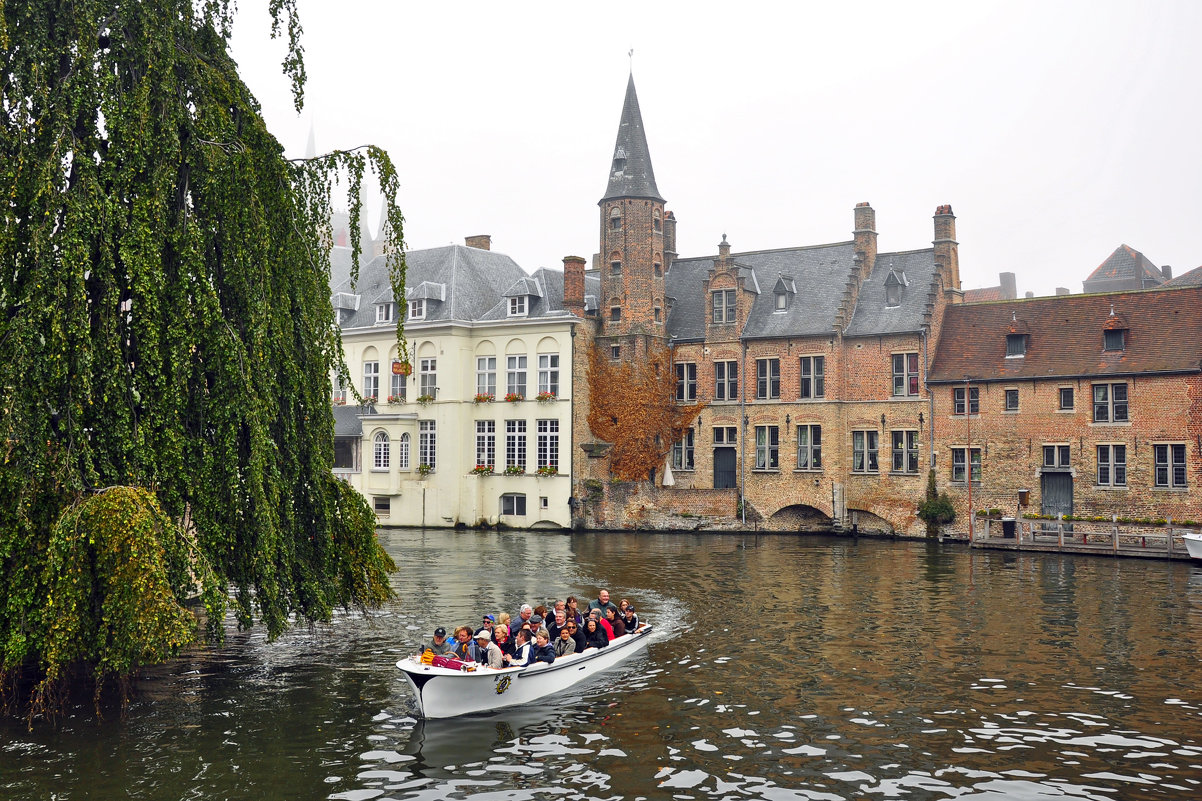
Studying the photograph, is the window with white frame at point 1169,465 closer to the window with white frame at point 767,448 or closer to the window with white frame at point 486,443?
the window with white frame at point 767,448

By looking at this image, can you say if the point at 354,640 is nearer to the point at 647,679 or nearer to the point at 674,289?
the point at 647,679

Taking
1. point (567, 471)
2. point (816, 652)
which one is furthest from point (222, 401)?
Result: point (567, 471)

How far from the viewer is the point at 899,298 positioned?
1768 inches

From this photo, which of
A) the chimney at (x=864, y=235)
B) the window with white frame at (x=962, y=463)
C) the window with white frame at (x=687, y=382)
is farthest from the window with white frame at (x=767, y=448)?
the chimney at (x=864, y=235)

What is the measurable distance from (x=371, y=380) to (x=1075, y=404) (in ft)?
103

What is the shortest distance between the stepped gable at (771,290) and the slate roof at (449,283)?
28.7ft

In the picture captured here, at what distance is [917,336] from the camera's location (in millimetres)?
43438

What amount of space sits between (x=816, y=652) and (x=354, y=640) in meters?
9.50

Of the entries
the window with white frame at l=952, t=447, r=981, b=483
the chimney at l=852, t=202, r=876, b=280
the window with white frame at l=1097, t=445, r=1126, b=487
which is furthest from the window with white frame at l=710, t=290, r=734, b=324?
the window with white frame at l=1097, t=445, r=1126, b=487

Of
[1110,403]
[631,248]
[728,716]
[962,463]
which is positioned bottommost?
[728,716]

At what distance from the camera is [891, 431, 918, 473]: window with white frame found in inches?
1704

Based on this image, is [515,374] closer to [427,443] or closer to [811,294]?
[427,443]

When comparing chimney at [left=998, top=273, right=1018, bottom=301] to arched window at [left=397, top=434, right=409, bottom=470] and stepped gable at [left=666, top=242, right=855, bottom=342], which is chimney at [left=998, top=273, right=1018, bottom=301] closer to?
stepped gable at [left=666, top=242, right=855, bottom=342]

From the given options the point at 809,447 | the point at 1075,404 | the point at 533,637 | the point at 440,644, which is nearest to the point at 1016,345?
the point at 1075,404
